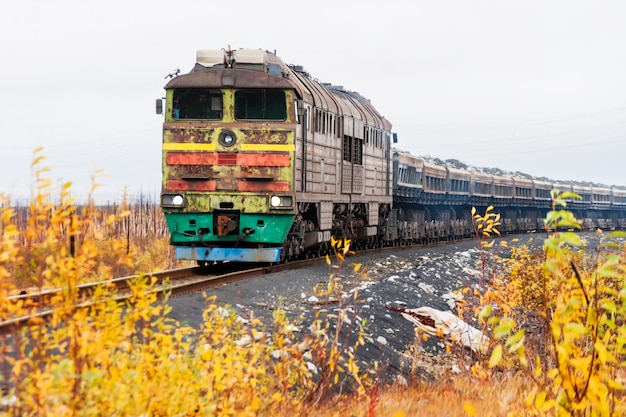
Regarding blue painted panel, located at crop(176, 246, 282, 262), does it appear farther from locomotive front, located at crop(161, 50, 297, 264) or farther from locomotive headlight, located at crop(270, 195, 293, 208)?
locomotive headlight, located at crop(270, 195, 293, 208)

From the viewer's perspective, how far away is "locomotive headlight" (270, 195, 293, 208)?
1371 centimetres

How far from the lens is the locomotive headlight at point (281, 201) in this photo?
540 inches

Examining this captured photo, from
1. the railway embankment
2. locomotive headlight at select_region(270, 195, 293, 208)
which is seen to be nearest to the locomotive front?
locomotive headlight at select_region(270, 195, 293, 208)

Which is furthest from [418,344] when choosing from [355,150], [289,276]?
[355,150]

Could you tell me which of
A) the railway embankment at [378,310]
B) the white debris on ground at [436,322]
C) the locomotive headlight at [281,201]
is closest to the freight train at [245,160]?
the locomotive headlight at [281,201]

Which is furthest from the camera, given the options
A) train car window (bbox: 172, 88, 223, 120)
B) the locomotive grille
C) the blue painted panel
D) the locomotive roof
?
train car window (bbox: 172, 88, 223, 120)

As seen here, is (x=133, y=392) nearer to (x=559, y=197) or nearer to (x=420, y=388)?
(x=559, y=197)

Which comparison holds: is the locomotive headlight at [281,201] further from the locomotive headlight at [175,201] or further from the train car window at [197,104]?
the train car window at [197,104]

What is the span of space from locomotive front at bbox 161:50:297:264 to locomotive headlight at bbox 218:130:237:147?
0.02 metres

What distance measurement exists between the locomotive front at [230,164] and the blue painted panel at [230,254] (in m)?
0.02

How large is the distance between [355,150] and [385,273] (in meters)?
3.70

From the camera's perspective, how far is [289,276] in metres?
13.2

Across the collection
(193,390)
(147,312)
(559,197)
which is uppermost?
(559,197)

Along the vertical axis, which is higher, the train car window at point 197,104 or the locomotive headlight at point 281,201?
the train car window at point 197,104
